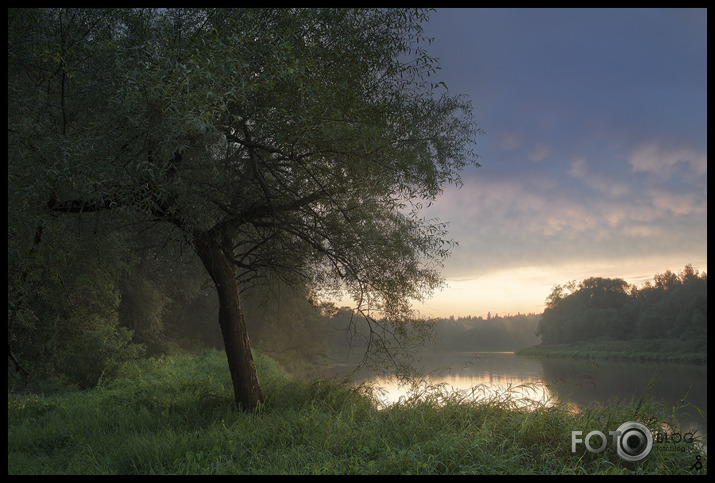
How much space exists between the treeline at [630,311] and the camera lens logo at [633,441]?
29.1 m

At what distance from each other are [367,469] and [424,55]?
506 centimetres

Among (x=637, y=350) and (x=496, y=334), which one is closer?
(x=637, y=350)

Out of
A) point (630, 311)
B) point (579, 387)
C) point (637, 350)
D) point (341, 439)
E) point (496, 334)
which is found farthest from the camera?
point (496, 334)

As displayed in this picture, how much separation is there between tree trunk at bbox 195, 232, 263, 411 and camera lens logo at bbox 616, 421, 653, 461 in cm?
499

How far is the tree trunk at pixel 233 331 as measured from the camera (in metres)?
7.13

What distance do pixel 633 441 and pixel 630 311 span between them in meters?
43.1

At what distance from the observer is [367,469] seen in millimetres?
4184

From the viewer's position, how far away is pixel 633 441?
469 centimetres

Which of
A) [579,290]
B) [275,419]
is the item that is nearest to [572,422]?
[275,419]

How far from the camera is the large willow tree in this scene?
4.71 meters

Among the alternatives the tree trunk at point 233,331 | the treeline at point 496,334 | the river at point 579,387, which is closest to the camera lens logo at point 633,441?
the river at point 579,387

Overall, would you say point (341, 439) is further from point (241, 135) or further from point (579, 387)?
point (579, 387)

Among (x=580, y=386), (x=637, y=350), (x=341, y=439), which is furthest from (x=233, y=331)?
(x=637, y=350)

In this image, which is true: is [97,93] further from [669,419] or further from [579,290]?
[579,290]
